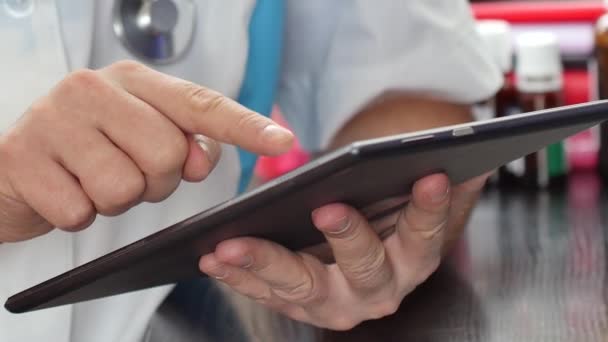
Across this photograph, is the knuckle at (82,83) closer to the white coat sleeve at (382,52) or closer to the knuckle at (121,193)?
the knuckle at (121,193)

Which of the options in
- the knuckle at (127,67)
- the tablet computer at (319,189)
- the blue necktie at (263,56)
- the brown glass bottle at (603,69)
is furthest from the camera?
the brown glass bottle at (603,69)

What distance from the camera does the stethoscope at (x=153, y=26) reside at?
2.43 ft

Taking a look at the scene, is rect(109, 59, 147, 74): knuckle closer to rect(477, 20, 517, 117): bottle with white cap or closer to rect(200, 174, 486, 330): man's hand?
rect(200, 174, 486, 330): man's hand

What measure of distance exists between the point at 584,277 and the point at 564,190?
31 centimetres

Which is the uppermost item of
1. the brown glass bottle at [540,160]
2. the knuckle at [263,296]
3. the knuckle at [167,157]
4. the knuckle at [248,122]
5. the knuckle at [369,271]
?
the knuckle at [248,122]

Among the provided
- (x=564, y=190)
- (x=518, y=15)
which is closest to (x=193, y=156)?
(x=564, y=190)

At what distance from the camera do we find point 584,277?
76 cm

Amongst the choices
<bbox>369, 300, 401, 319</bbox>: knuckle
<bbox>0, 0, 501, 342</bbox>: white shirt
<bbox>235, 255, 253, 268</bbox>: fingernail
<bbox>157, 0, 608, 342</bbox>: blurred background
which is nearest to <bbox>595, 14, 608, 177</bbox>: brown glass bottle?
<bbox>157, 0, 608, 342</bbox>: blurred background

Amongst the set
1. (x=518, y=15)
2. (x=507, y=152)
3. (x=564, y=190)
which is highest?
(x=507, y=152)

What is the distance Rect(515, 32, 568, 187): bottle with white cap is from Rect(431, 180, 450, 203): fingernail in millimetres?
506

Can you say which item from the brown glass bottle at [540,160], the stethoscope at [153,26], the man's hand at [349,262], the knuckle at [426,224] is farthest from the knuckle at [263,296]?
the brown glass bottle at [540,160]

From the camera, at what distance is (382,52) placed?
93 centimetres

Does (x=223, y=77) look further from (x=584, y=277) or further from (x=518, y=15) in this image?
(x=518, y=15)

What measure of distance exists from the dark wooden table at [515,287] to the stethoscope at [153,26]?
0.62 feet
